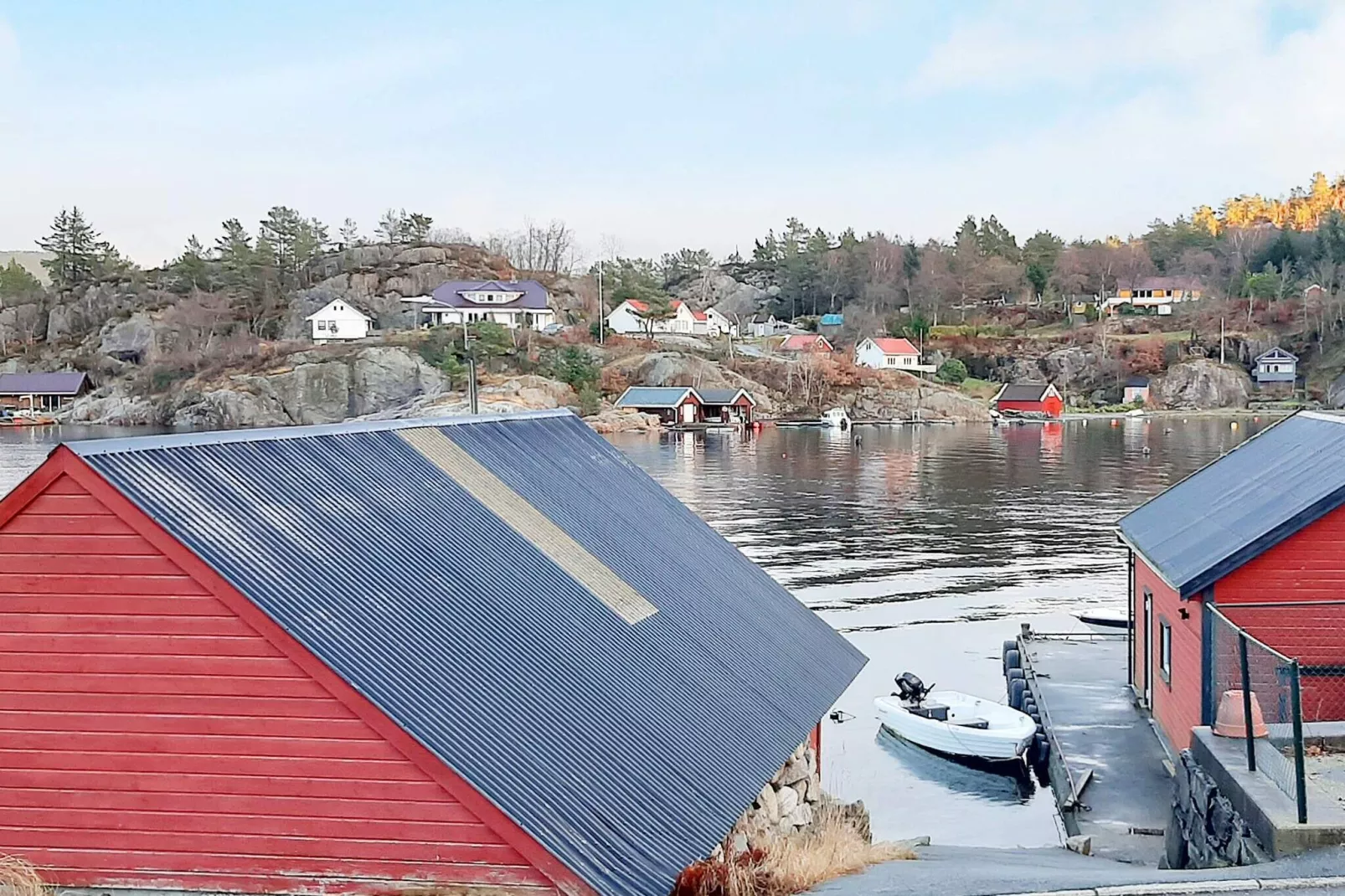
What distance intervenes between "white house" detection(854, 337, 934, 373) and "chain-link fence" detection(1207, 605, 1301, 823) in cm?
12404

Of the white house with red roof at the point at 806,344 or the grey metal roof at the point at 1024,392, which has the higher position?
the white house with red roof at the point at 806,344

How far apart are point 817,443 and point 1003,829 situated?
79.0 meters

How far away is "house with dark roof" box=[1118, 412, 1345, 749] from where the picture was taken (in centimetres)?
1675

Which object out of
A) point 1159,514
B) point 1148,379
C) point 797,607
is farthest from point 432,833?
point 1148,379

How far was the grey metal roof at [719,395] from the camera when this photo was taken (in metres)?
122

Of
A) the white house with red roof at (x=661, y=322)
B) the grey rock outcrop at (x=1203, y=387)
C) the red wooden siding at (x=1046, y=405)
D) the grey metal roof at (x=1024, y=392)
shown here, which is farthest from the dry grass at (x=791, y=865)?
the white house with red roof at (x=661, y=322)

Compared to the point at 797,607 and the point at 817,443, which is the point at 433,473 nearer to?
the point at 797,607

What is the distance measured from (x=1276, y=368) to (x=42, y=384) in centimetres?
14124

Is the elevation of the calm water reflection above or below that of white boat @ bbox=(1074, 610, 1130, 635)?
below

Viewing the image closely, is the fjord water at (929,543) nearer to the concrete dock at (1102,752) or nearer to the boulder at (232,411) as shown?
the concrete dock at (1102,752)

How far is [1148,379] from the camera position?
450 ft

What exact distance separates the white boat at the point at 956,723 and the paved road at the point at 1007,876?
944 cm

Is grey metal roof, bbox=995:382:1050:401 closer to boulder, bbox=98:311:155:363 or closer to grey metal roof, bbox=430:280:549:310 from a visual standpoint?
grey metal roof, bbox=430:280:549:310

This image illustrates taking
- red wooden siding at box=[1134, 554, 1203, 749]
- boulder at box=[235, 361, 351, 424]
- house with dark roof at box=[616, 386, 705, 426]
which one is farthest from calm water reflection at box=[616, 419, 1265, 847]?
boulder at box=[235, 361, 351, 424]
